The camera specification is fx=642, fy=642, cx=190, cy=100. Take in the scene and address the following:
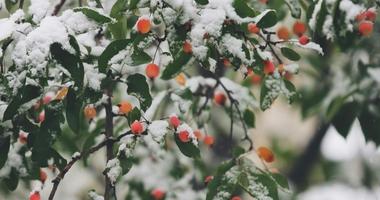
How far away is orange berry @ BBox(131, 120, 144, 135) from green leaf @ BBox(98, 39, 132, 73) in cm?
14

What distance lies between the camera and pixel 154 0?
133 cm

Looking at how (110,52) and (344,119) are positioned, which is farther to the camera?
(344,119)

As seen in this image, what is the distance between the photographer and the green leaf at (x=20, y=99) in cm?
138

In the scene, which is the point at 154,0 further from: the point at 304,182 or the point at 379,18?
the point at 304,182

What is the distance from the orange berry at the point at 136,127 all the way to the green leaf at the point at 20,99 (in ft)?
0.71

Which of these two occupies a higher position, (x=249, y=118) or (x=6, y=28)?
(x=6, y=28)

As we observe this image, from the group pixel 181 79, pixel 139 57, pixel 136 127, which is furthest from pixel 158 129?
pixel 181 79

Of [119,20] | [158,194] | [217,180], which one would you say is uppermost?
[119,20]

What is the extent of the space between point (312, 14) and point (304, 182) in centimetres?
206

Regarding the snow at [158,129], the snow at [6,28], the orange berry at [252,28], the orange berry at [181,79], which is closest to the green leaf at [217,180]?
the snow at [158,129]

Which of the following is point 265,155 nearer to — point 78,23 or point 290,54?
point 290,54

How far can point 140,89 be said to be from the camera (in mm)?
1475

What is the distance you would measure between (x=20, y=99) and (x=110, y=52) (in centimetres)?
22

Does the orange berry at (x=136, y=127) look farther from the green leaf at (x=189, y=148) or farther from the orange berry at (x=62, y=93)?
the orange berry at (x=62, y=93)
